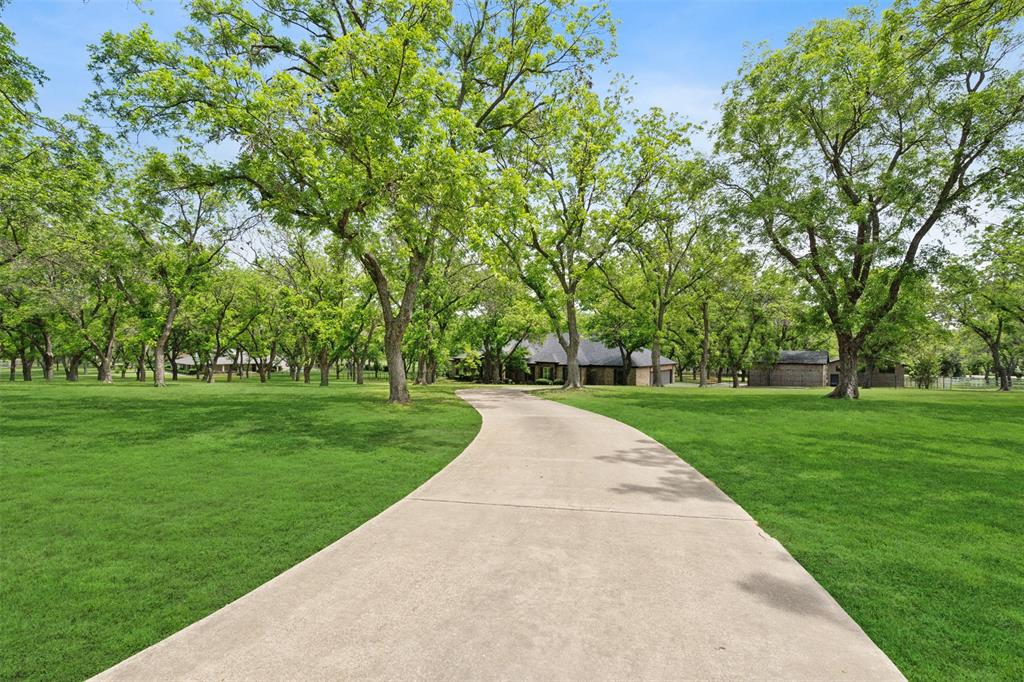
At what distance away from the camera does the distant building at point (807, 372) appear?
186 feet

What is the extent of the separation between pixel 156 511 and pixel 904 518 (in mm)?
9551

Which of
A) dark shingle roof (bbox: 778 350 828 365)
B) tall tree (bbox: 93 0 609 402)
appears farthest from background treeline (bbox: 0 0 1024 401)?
dark shingle roof (bbox: 778 350 828 365)

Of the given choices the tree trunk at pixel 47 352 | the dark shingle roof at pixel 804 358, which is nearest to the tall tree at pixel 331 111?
the tree trunk at pixel 47 352

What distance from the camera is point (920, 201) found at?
782 inches

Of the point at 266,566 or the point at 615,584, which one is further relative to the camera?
the point at 266,566

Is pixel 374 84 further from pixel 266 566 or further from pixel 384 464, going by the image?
pixel 266 566

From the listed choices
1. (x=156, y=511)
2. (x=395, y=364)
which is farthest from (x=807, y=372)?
(x=156, y=511)

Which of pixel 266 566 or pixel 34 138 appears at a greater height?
pixel 34 138

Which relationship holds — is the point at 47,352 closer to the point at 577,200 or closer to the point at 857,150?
the point at 577,200

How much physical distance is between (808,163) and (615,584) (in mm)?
28341

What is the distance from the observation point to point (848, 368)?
24.6m

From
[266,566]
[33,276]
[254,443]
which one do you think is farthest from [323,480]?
[33,276]

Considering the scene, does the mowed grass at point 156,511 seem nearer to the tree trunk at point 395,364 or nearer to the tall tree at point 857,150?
the tree trunk at point 395,364

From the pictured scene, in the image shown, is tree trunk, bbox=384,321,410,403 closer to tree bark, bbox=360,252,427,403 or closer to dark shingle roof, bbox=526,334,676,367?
tree bark, bbox=360,252,427,403
